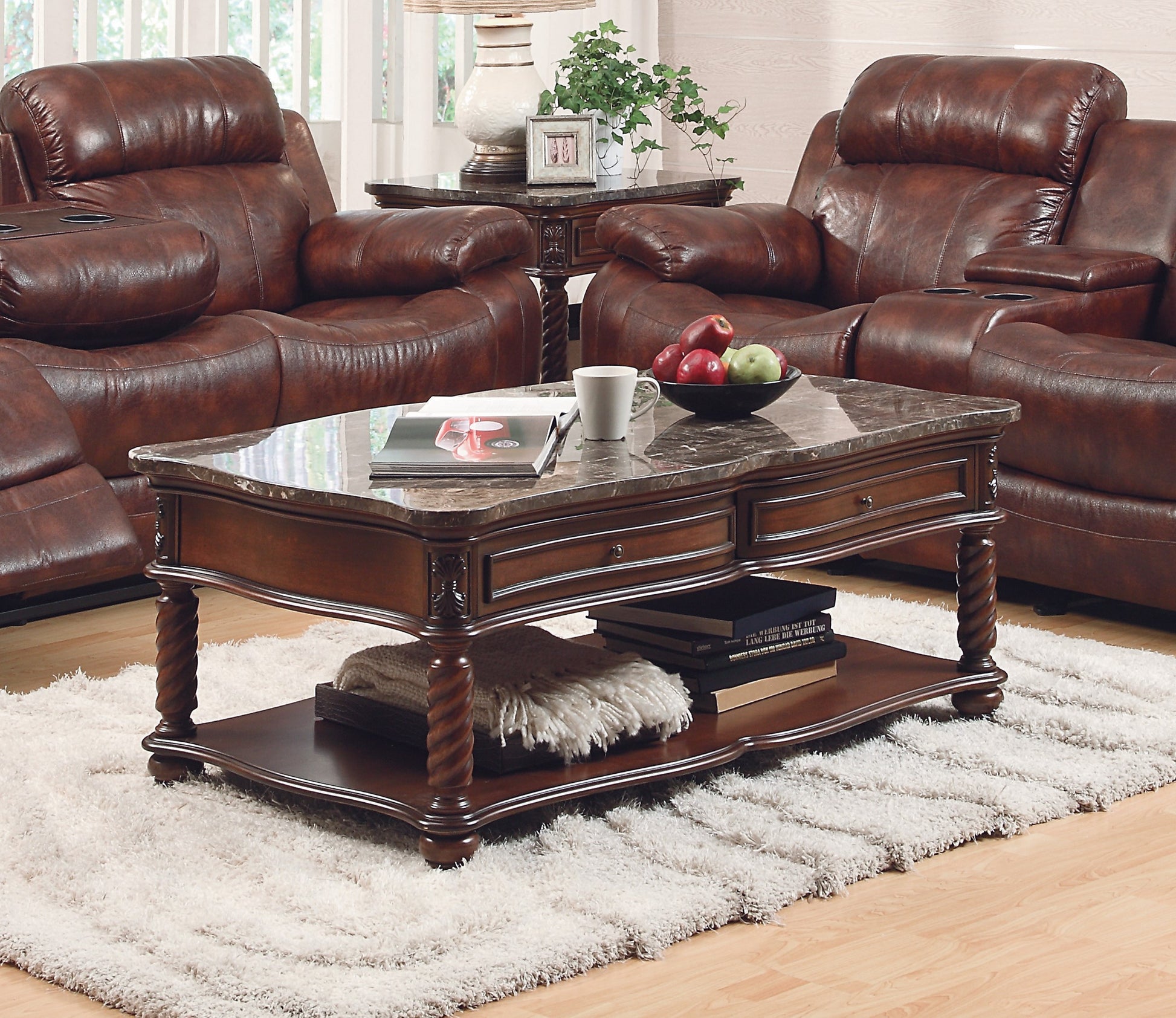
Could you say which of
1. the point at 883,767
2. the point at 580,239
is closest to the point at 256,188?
the point at 580,239

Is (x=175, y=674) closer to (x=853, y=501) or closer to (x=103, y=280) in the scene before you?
(x=853, y=501)

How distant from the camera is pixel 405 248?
4.25 m

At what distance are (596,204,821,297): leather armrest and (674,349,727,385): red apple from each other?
155 cm

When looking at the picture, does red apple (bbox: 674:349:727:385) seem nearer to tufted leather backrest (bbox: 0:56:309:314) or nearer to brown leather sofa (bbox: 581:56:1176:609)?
brown leather sofa (bbox: 581:56:1176:609)

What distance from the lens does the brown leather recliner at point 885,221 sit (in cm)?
413

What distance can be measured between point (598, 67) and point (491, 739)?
3.00 m

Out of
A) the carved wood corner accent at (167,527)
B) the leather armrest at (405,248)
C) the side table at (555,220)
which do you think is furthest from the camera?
the side table at (555,220)

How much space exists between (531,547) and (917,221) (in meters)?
2.44

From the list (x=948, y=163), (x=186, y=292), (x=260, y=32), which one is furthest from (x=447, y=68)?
(x=186, y=292)

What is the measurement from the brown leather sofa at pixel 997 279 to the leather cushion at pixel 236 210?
75 cm

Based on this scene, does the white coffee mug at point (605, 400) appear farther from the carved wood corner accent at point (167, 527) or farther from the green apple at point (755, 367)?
the carved wood corner accent at point (167, 527)

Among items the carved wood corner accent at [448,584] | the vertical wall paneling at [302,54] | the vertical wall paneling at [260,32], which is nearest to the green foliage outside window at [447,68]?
the vertical wall paneling at [302,54]

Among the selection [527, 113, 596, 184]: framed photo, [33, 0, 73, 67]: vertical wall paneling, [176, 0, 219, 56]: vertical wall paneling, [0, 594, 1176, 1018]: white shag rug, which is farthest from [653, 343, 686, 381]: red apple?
[176, 0, 219, 56]: vertical wall paneling

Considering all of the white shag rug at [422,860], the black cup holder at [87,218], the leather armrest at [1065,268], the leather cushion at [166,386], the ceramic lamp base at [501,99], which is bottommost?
the white shag rug at [422,860]
